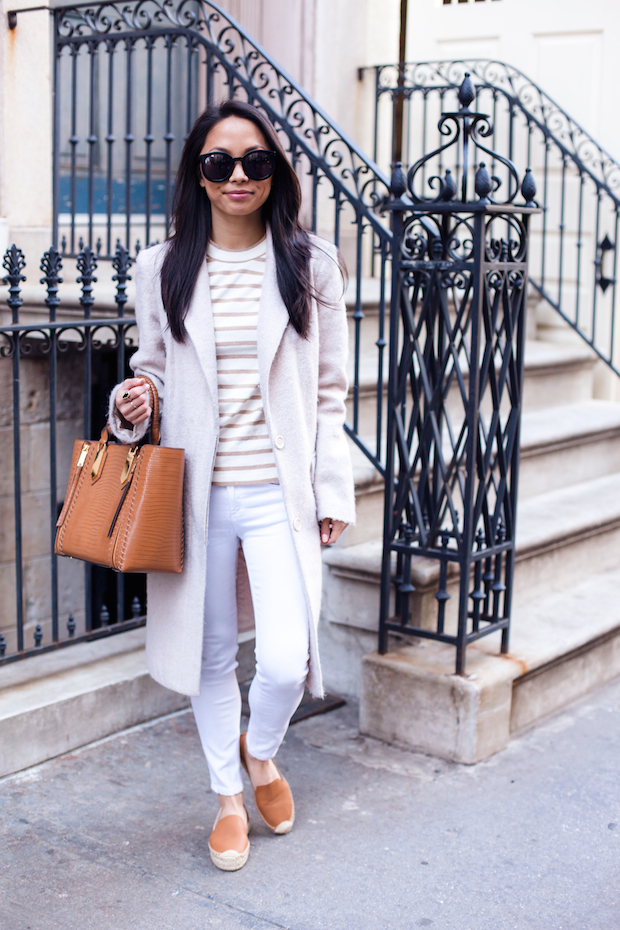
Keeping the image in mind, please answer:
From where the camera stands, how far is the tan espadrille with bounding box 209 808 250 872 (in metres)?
2.94

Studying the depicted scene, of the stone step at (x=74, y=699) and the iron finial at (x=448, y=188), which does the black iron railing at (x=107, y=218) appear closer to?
the stone step at (x=74, y=699)

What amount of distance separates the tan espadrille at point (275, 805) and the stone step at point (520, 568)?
102cm

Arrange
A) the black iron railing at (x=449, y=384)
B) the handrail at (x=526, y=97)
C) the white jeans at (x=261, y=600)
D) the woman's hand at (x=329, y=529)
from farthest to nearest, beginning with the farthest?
the handrail at (x=526, y=97)
the black iron railing at (x=449, y=384)
the woman's hand at (x=329, y=529)
the white jeans at (x=261, y=600)

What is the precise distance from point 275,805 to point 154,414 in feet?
3.88

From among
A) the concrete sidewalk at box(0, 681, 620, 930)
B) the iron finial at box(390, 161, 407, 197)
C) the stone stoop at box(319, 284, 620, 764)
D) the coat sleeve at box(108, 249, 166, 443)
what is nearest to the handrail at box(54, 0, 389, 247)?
the iron finial at box(390, 161, 407, 197)

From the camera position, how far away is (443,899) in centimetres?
283

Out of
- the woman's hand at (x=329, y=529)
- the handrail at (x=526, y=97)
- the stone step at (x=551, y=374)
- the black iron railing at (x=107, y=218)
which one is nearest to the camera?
the woman's hand at (x=329, y=529)

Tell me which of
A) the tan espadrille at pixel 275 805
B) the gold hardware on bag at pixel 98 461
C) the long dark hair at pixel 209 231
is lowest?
the tan espadrille at pixel 275 805

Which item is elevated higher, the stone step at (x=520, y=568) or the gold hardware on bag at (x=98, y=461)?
the gold hardware on bag at (x=98, y=461)

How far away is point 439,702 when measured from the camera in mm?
3656

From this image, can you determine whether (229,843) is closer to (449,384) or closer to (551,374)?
(449,384)

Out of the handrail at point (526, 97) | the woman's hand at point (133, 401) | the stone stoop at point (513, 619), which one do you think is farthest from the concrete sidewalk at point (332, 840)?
the handrail at point (526, 97)

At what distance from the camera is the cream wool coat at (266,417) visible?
2783 millimetres

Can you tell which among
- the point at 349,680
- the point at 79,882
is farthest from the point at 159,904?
the point at 349,680
